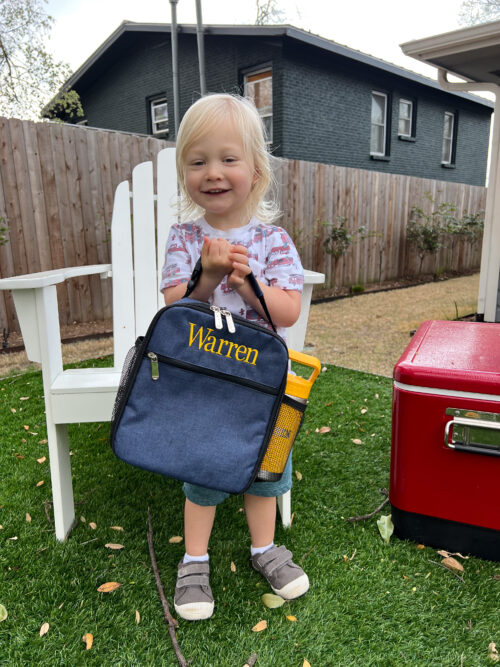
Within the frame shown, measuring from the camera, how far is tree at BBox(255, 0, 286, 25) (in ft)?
51.1

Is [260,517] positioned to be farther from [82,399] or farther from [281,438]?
[82,399]

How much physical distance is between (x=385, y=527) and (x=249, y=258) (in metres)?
1.06

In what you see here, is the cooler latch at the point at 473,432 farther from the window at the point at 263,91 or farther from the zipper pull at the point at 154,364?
the window at the point at 263,91

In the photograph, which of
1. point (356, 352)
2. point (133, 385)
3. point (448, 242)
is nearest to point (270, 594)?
point (133, 385)

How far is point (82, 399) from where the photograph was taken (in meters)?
1.50

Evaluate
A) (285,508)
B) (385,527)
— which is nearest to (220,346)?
(285,508)

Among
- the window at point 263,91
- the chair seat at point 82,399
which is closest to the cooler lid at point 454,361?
the chair seat at point 82,399

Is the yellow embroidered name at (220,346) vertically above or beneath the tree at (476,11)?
beneath

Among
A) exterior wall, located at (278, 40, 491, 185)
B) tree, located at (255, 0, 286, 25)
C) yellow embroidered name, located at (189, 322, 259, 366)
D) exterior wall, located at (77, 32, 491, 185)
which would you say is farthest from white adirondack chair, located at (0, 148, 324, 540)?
tree, located at (255, 0, 286, 25)

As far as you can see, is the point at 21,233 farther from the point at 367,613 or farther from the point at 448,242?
the point at 448,242

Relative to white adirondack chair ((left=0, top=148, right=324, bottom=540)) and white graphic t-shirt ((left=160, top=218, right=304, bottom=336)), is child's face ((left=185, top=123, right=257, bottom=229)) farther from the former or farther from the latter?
white adirondack chair ((left=0, top=148, right=324, bottom=540))

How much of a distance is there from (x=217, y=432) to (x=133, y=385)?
242 mm

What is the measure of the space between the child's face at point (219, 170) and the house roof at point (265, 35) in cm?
936

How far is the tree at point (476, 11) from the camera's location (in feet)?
50.4
